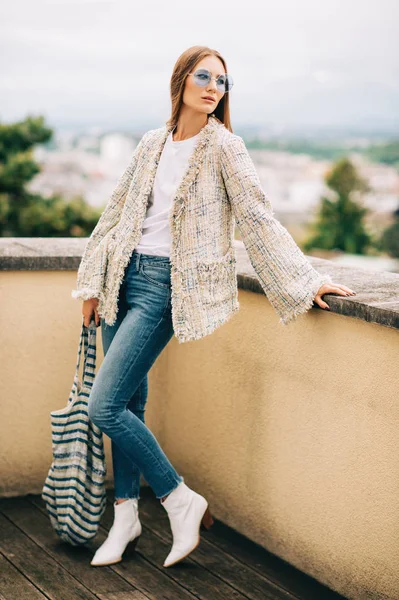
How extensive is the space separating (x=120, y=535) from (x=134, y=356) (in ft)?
1.95

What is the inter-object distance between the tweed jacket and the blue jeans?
50 millimetres

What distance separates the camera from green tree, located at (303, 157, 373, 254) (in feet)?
197

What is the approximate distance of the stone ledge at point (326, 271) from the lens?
2131 mm

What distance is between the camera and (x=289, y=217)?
261ft

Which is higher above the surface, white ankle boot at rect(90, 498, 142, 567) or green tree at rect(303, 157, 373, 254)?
white ankle boot at rect(90, 498, 142, 567)

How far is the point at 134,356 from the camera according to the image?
2.29m

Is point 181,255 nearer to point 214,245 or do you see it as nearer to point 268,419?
point 214,245

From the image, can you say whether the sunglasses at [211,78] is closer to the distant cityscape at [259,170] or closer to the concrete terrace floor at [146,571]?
the concrete terrace floor at [146,571]

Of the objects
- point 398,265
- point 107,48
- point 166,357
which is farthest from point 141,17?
point 166,357

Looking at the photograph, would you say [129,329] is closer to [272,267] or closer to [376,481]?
[272,267]

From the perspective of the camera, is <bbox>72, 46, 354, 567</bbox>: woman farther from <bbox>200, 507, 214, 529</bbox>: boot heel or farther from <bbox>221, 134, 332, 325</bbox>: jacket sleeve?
<bbox>200, 507, 214, 529</bbox>: boot heel

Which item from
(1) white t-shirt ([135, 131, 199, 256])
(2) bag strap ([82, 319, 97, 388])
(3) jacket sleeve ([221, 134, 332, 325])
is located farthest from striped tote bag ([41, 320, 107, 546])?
(3) jacket sleeve ([221, 134, 332, 325])

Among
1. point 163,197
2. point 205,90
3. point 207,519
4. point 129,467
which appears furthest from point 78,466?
point 205,90

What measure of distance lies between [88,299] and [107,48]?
17763 centimetres
